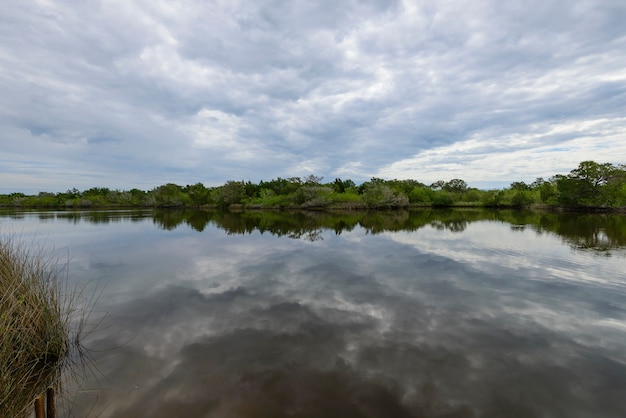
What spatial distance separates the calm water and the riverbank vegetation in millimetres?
54273

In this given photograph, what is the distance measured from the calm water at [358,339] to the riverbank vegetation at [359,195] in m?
54.3

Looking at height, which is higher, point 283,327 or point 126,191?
point 126,191

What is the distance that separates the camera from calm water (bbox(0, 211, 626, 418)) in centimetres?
432

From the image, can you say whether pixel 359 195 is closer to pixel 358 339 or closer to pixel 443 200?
pixel 443 200

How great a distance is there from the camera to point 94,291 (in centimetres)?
969

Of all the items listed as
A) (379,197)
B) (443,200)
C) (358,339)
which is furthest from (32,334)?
(443,200)

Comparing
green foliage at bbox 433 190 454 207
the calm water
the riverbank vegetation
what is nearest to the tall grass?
the calm water

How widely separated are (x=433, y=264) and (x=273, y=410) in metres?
10.7

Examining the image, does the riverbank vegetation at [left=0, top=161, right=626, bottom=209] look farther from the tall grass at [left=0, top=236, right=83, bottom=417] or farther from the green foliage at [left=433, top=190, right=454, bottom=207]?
the tall grass at [left=0, top=236, right=83, bottom=417]

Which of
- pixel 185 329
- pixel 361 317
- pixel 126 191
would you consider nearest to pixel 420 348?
pixel 361 317

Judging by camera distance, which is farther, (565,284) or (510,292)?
(565,284)

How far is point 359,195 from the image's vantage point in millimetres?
73438

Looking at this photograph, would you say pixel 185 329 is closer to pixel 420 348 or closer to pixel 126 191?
pixel 420 348

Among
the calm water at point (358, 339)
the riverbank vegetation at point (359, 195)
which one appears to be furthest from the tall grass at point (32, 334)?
the riverbank vegetation at point (359, 195)
